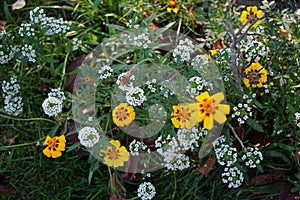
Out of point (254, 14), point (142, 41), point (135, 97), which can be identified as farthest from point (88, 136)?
point (254, 14)

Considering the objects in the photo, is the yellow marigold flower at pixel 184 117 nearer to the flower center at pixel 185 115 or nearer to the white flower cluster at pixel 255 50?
the flower center at pixel 185 115

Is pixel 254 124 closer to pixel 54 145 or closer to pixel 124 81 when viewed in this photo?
pixel 124 81

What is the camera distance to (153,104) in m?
2.03

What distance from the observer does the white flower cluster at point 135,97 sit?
188cm

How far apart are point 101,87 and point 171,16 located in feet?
2.28

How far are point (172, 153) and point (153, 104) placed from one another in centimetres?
21

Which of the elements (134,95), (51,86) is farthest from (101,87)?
(51,86)

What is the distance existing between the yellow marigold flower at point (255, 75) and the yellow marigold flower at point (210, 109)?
0.28 meters

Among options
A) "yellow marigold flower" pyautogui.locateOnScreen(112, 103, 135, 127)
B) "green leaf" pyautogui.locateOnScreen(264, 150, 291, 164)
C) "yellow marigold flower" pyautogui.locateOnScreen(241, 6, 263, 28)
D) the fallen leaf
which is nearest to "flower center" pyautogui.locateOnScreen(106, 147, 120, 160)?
"yellow marigold flower" pyautogui.locateOnScreen(112, 103, 135, 127)

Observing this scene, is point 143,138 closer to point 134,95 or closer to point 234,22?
point 134,95

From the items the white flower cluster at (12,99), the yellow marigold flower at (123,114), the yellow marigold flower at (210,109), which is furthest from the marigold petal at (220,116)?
the white flower cluster at (12,99)

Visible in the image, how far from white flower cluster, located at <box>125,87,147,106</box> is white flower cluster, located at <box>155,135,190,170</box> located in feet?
0.65

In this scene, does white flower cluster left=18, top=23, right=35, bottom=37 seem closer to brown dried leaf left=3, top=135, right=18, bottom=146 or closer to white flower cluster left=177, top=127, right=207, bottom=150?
brown dried leaf left=3, top=135, right=18, bottom=146

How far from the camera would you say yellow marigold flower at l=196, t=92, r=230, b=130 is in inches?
70.2
